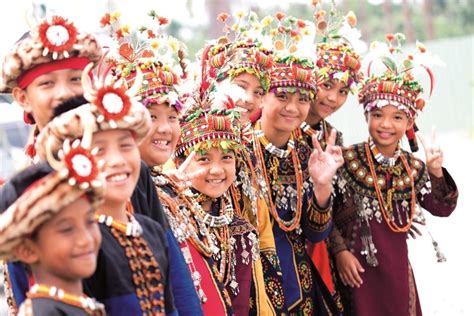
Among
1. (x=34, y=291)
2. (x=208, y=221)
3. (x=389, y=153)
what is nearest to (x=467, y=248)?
(x=389, y=153)

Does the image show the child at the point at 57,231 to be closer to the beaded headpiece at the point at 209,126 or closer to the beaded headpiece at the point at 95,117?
the beaded headpiece at the point at 95,117

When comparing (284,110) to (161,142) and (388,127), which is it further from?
(161,142)

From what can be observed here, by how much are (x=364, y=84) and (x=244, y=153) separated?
1.40 m

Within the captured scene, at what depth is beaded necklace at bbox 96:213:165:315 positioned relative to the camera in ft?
10.5

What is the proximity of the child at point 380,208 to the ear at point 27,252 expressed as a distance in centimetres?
315

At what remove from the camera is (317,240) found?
Result: 549cm

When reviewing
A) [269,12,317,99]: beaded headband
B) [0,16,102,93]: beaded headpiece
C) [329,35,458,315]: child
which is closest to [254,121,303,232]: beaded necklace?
[269,12,317,99]: beaded headband

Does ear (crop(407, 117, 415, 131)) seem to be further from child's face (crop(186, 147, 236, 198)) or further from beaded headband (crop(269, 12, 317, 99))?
child's face (crop(186, 147, 236, 198))

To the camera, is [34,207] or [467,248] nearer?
[34,207]

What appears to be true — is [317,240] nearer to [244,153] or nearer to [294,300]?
[294,300]

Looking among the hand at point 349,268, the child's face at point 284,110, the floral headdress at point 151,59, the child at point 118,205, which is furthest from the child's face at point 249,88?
→ the child at point 118,205

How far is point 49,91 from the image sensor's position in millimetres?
3717

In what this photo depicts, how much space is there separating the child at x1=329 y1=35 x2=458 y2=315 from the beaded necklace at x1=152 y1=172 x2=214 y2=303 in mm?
A: 1579

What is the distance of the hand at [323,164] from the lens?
210 inches
